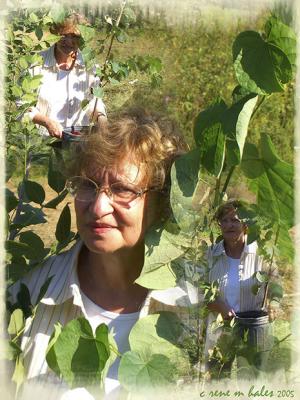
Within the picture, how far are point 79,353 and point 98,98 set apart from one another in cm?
52

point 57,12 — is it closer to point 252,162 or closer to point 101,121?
point 101,121

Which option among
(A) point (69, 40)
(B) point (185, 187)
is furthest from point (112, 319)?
(A) point (69, 40)

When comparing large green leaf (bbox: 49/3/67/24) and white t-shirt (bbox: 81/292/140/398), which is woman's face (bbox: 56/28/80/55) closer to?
large green leaf (bbox: 49/3/67/24)

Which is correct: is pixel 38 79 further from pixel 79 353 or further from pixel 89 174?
pixel 79 353

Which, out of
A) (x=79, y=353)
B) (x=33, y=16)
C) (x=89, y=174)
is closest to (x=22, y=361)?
(x=79, y=353)

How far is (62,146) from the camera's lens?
3.82 feet

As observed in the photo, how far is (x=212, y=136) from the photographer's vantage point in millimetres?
801

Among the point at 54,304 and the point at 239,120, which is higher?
the point at 239,120

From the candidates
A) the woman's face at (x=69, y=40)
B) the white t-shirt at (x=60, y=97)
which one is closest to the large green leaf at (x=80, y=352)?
the woman's face at (x=69, y=40)

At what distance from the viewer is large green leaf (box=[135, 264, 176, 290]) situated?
3.02 feet

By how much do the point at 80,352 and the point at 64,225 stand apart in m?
0.31

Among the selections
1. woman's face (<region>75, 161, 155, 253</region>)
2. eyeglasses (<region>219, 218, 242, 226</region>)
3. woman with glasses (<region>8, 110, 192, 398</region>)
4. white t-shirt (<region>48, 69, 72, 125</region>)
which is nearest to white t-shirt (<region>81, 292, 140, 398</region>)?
woman with glasses (<region>8, 110, 192, 398</region>)

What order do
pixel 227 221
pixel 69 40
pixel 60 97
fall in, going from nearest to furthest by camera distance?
pixel 227 221
pixel 69 40
pixel 60 97

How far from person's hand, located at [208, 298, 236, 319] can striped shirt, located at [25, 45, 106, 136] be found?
0.51m
